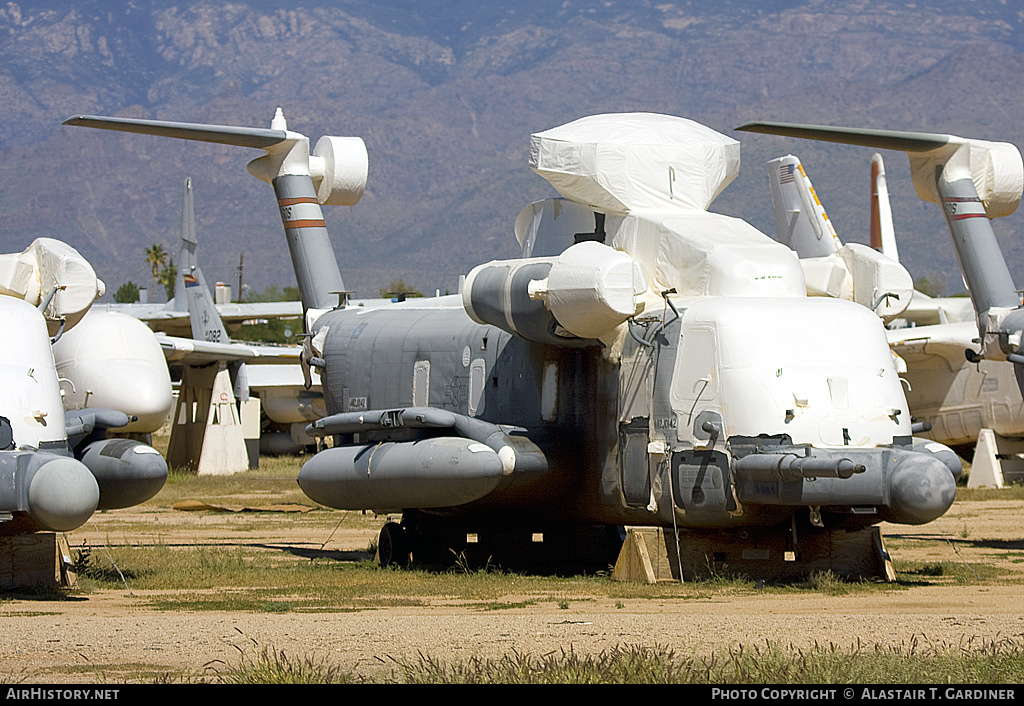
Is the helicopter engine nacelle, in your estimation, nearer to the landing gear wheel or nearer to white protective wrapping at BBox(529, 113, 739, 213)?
white protective wrapping at BBox(529, 113, 739, 213)

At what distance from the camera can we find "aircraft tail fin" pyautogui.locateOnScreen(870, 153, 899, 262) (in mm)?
40469

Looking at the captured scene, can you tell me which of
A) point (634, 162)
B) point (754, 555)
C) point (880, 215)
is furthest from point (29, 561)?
point (880, 215)

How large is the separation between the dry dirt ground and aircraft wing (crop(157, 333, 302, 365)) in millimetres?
21844

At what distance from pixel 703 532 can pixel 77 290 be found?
6.95 metres

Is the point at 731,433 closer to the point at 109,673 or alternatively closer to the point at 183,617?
the point at 183,617

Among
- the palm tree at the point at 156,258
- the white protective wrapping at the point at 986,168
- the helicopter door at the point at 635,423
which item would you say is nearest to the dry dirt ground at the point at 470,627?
the helicopter door at the point at 635,423

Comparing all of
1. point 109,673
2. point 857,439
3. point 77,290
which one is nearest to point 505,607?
point 857,439

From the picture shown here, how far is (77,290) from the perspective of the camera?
50.2 feet

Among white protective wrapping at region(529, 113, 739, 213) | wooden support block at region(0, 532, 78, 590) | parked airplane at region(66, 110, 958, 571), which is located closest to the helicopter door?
parked airplane at region(66, 110, 958, 571)

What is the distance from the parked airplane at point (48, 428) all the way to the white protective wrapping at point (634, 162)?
515cm

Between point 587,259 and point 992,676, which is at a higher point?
point 587,259

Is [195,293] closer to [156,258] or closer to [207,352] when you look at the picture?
[207,352]

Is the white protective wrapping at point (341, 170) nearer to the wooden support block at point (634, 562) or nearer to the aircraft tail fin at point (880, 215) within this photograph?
the wooden support block at point (634, 562)

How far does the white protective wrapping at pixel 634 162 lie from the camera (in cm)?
1555
